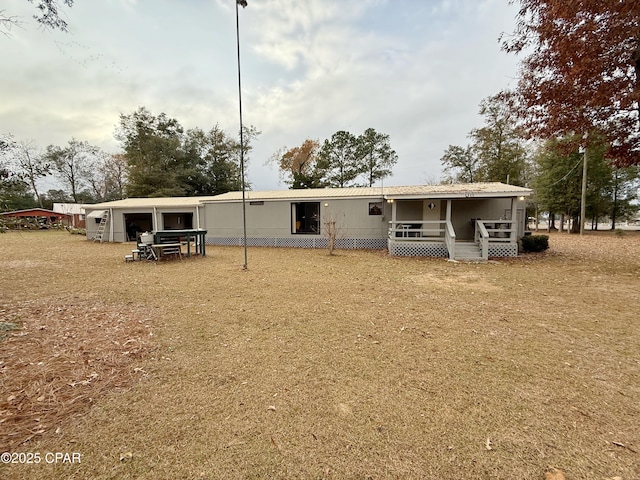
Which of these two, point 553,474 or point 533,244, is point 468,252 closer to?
point 533,244

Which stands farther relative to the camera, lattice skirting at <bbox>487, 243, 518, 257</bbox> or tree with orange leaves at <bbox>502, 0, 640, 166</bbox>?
lattice skirting at <bbox>487, 243, 518, 257</bbox>

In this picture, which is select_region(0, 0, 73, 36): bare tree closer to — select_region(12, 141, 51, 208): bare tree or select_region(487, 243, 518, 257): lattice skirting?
select_region(12, 141, 51, 208): bare tree

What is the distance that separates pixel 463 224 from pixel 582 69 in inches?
255

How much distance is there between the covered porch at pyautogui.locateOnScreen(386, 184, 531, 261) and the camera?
10.1 metres

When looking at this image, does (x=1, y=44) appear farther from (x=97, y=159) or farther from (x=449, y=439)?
(x=97, y=159)

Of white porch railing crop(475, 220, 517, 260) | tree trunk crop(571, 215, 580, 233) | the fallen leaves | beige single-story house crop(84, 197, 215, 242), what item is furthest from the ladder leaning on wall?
tree trunk crop(571, 215, 580, 233)

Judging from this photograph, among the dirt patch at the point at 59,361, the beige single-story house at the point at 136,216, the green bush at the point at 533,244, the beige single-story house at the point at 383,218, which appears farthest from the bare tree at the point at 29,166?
the green bush at the point at 533,244

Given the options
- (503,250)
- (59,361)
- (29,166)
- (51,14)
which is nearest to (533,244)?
(503,250)

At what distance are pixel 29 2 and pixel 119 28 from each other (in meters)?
4.43

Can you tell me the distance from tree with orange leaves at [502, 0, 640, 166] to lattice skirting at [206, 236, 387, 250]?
7145mm

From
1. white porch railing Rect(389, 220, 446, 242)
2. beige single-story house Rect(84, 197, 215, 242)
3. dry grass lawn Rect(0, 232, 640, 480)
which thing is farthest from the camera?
beige single-story house Rect(84, 197, 215, 242)

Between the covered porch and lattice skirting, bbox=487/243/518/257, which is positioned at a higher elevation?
the covered porch

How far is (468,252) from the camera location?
10266 mm

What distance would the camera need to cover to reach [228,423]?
7.07ft
